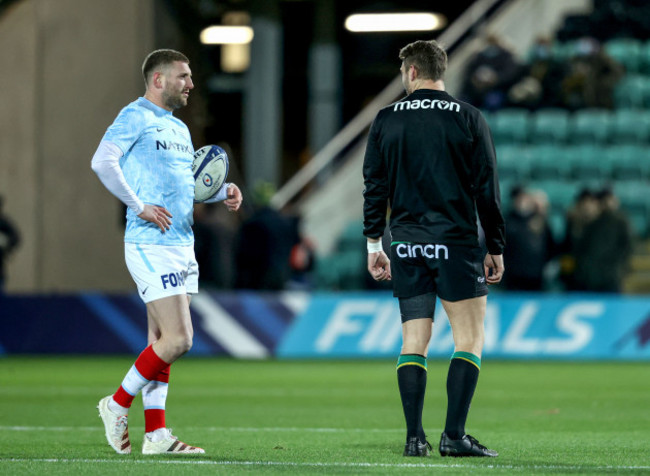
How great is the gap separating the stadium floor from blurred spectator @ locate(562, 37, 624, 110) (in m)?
6.67

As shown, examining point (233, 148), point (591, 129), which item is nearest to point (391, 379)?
point (591, 129)

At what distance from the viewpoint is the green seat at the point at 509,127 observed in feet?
70.5

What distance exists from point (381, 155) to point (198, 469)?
198 centimetres

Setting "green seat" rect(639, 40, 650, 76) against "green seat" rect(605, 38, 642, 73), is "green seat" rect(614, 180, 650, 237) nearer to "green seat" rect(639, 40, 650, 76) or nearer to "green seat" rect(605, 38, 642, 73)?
"green seat" rect(605, 38, 642, 73)

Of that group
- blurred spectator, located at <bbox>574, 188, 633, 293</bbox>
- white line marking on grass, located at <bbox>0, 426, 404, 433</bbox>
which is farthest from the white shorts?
blurred spectator, located at <bbox>574, 188, 633, 293</bbox>

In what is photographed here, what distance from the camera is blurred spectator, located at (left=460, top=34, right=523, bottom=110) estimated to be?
2141 cm

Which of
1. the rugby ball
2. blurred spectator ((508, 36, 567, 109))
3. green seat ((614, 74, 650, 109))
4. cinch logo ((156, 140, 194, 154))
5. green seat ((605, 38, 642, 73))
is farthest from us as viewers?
green seat ((605, 38, 642, 73))

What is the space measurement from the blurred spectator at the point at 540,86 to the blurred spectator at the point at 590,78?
0.16m

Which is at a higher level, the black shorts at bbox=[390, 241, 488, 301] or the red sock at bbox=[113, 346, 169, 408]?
the black shorts at bbox=[390, 241, 488, 301]

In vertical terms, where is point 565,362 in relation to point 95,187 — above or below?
below

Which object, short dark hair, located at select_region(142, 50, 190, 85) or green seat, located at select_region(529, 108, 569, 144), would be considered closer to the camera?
short dark hair, located at select_region(142, 50, 190, 85)

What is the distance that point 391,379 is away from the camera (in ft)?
45.6

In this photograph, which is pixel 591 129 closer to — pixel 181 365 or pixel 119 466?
pixel 181 365

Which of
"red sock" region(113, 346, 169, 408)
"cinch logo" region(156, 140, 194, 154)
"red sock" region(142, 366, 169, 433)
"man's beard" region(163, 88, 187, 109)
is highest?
"man's beard" region(163, 88, 187, 109)
